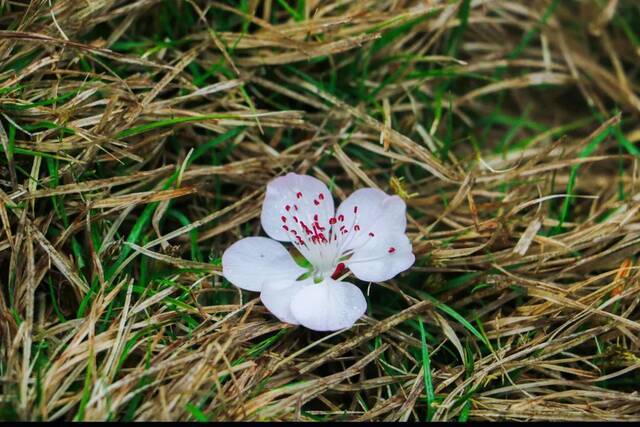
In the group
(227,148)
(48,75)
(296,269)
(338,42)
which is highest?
(338,42)

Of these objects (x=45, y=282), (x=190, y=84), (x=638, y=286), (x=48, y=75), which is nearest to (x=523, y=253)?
(x=638, y=286)

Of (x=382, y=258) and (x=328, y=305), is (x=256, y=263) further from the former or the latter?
(x=382, y=258)

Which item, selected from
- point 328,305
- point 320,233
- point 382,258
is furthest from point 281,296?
point 382,258

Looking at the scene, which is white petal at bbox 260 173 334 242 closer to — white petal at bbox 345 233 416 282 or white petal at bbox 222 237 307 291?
white petal at bbox 222 237 307 291

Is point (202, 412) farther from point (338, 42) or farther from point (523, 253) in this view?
point (338, 42)

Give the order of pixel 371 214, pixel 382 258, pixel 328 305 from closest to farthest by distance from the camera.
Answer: pixel 328 305 < pixel 382 258 < pixel 371 214

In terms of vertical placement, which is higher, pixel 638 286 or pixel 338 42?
pixel 338 42

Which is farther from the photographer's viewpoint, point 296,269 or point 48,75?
point 48,75

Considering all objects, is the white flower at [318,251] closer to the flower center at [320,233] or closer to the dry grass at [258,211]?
the flower center at [320,233]
